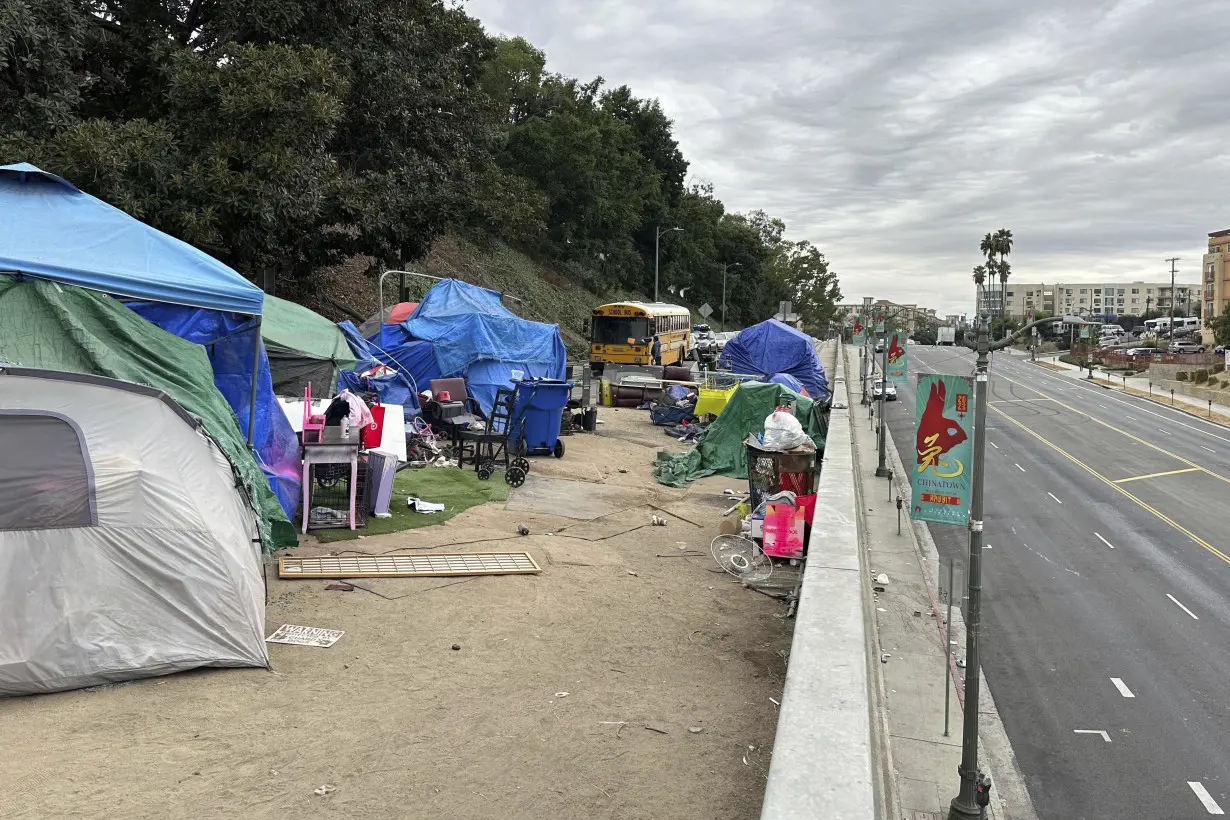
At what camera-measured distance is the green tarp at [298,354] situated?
1448 cm

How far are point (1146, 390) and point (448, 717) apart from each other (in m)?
73.8

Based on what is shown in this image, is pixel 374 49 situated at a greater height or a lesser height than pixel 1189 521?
greater

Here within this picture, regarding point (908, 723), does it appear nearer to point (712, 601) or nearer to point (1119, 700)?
point (712, 601)

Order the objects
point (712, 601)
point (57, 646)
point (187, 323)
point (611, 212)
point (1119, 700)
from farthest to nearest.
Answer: point (611, 212), point (1119, 700), point (187, 323), point (712, 601), point (57, 646)

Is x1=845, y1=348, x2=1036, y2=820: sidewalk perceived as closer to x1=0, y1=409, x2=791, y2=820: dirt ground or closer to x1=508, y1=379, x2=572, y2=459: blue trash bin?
x1=0, y1=409, x2=791, y2=820: dirt ground

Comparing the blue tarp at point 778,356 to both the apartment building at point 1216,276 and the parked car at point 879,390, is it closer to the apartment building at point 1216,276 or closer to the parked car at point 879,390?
the parked car at point 879,390

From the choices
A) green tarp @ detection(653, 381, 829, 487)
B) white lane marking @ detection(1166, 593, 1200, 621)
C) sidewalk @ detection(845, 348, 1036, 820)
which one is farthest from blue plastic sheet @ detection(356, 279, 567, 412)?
white lane marking @ detection(1166, 593, 1200, 621)

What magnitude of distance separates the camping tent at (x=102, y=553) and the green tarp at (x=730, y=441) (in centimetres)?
1037

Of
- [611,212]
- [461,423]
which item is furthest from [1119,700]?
[611,212]

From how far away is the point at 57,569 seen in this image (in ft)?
18.1

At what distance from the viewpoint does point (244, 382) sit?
34.9 feet

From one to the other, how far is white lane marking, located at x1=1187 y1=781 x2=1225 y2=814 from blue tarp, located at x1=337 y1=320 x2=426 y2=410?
42.3 feet

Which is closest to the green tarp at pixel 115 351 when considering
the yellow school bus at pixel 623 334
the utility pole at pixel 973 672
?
the utility pole at pixel 973 672

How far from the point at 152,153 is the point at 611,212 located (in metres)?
46.5
